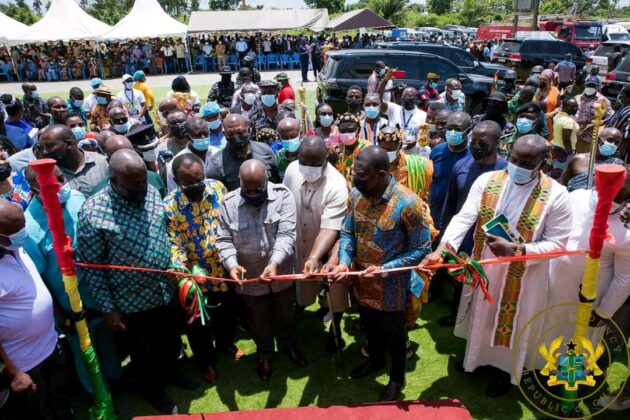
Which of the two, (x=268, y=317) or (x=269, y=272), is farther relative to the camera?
(x=268, y=317)

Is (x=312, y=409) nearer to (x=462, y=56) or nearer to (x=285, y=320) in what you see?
(x=285, y=320)

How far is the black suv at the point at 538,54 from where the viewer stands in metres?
19.3

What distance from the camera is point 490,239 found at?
3.23 meters

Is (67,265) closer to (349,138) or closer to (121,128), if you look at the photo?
(349,138)

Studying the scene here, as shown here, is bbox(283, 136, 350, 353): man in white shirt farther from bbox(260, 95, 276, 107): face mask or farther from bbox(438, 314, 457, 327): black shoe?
bbox(260, 95, 276, 107): face mask

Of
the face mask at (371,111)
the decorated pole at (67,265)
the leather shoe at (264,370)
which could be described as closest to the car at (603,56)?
the face mask at (371,111)

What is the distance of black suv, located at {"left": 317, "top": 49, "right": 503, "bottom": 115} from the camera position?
1166 cm

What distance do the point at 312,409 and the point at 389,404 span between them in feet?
1.63

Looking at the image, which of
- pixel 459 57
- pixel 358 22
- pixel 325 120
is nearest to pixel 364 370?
pixel 325 120

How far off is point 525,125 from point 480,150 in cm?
170

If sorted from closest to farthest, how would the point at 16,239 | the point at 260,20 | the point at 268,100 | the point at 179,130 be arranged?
the point at 16,239 → the point at 179,130 → the point at 268,100 → the point at 260,20

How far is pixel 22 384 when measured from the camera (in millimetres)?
2824

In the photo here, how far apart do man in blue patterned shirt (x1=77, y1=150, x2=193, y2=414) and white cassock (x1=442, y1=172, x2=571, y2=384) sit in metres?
2.24

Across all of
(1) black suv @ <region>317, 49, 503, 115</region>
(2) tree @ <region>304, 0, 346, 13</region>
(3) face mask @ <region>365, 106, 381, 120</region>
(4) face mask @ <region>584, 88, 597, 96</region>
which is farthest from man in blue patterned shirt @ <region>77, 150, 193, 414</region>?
(2) tree @ <region>304, 0, 346, 13</region>
